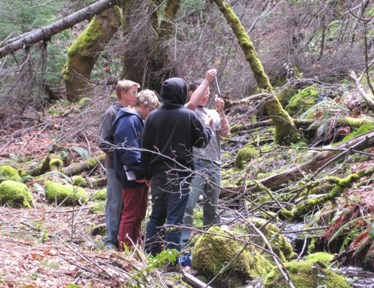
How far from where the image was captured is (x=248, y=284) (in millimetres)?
5688

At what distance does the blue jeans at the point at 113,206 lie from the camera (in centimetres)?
682

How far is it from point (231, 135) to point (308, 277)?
7436 millimetres

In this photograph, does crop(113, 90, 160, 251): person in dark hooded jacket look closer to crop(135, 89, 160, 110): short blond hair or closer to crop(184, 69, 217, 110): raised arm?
crop(135, 89, 160, 110): short blond hair

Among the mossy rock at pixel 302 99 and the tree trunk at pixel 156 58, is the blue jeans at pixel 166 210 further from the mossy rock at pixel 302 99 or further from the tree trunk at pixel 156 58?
the tree trunk at pixel 156 58

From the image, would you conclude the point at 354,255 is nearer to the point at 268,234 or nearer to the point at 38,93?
the point at 268,234

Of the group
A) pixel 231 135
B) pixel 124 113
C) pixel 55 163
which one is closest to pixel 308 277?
pixel 124 113

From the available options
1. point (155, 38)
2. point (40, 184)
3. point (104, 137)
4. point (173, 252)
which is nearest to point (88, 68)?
point (155, 38)

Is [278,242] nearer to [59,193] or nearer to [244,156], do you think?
[244,156]

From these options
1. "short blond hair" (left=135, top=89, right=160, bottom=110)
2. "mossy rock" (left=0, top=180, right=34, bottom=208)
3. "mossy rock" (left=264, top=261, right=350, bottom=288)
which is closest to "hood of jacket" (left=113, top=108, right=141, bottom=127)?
"short blond hair" (left=135, top=89, right=160, bottom=110)

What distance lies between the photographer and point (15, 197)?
9.30 meters

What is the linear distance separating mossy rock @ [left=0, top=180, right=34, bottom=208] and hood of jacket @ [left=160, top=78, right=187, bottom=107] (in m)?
4.16

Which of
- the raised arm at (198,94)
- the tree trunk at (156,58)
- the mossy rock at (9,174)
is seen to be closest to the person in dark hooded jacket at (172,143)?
the raised arm at (198,94)

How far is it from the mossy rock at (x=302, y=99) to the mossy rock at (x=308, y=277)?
23.9ft

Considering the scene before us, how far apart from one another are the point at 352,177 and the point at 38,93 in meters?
12.2
